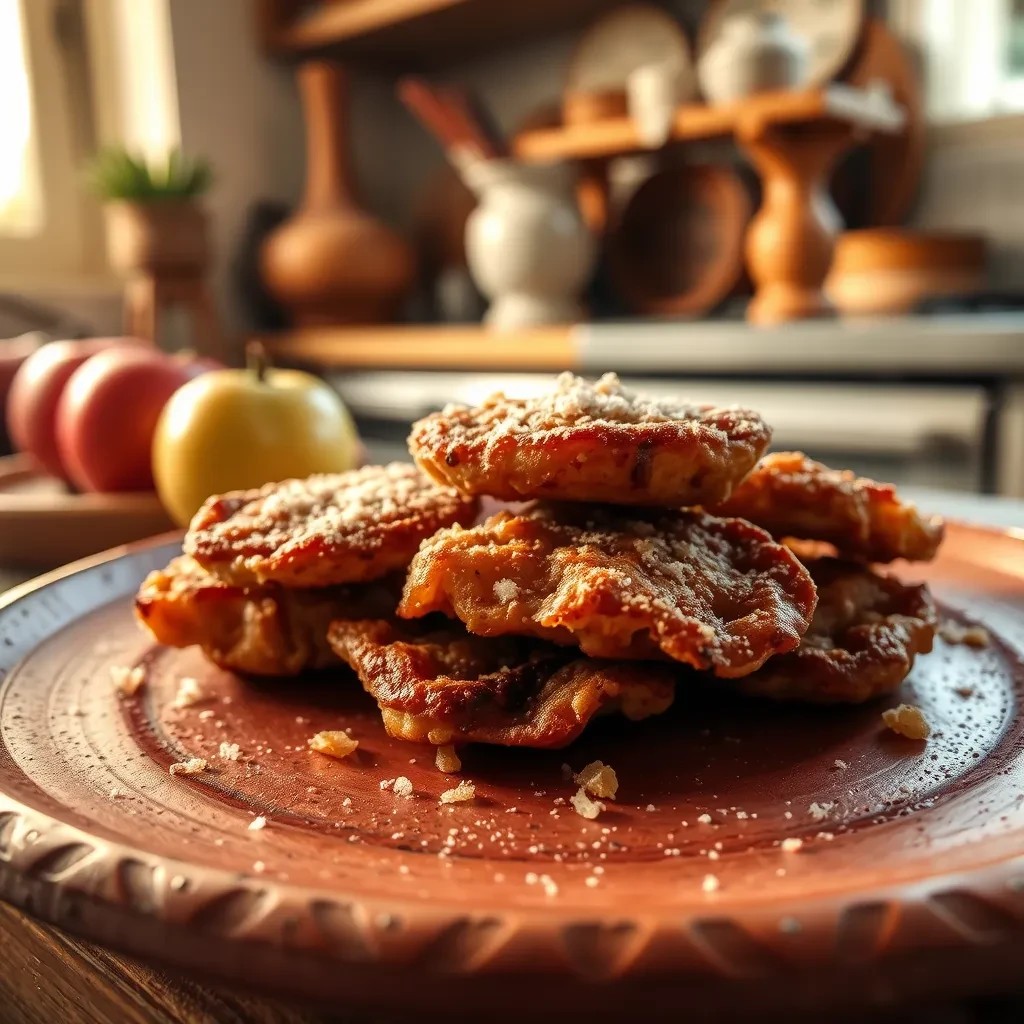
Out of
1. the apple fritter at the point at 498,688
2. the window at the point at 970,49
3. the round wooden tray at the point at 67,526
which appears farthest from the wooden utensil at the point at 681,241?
the apple fritter at the point at 498,688

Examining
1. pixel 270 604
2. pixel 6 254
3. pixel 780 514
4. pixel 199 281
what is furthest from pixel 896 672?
pixel 6 254

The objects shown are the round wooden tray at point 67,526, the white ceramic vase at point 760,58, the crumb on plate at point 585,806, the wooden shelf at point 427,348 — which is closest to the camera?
the crumb on plate at point 585,806

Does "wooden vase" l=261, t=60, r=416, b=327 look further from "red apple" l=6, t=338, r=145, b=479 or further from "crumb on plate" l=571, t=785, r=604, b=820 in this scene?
"crumb on plate" l=571, t=785, r=604, b=820

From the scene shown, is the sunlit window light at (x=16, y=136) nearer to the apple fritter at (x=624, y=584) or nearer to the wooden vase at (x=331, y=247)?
the wooden vase at (x=331, y=247)

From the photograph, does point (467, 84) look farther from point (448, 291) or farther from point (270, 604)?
point (270, 604)

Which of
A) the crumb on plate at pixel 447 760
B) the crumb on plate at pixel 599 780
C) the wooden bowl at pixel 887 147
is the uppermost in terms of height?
the wooden bowl at pixel 887 147

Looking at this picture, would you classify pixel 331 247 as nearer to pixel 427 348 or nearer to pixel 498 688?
pixel 427 348

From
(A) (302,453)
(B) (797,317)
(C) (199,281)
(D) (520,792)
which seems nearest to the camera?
(D) (520,792)
